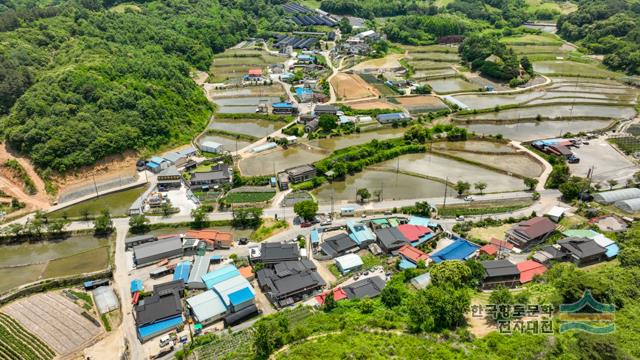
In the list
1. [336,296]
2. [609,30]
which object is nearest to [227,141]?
[336,296]

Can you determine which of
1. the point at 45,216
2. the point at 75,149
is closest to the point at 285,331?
the point at 45,216

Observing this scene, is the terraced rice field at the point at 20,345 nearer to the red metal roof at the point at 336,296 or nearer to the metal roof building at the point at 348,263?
the red metal roof at the point at 336,296

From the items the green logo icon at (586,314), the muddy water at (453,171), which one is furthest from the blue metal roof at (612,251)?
the muddy water at (453,171)

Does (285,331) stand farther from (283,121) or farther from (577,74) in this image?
(577,74)

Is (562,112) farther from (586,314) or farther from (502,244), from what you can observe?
(586,314)

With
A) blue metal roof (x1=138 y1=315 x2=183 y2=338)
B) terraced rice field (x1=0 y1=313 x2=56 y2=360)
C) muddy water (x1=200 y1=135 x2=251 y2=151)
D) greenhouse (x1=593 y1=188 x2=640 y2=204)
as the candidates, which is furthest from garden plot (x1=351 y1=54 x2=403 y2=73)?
terraced rice field (x1=0 y1=313 x2=56 y2=360)

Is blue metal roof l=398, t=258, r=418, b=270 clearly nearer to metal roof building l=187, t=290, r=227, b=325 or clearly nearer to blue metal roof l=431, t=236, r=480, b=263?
blue metal roof l=431, t=236, r=480, b=263

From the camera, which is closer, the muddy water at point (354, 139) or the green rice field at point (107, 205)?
the green rice field at point (107, 205)
